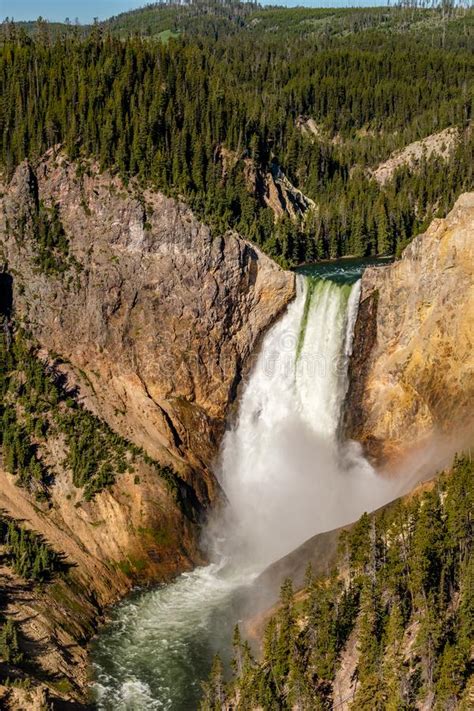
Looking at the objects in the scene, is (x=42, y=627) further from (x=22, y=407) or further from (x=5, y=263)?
(x=5, y=263)

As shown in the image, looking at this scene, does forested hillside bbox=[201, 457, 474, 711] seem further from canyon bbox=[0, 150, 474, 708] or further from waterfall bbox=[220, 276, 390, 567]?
waterfall bbox=[220, 276, 390, 567]

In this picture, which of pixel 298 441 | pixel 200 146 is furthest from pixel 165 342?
pixel 200 146

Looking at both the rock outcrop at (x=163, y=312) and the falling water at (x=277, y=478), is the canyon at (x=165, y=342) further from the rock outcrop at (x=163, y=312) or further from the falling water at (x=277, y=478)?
the falling water at (x=277, y=478)

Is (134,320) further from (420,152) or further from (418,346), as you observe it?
(420,152)

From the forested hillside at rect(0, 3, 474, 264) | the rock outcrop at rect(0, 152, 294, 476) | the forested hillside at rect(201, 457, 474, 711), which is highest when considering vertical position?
the forested hillside at rect(0, 3, 474, 264)

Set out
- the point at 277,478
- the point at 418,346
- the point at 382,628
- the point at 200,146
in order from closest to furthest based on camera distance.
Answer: the point at 382,628
the point at 418,346
the point at 277,478
the point at 200,146

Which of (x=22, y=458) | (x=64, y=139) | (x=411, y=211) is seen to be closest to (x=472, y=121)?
(x=411, y=211)

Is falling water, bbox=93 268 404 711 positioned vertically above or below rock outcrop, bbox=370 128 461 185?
below

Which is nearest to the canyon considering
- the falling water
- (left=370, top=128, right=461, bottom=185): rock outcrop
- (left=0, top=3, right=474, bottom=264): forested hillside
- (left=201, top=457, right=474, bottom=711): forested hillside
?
the falling water

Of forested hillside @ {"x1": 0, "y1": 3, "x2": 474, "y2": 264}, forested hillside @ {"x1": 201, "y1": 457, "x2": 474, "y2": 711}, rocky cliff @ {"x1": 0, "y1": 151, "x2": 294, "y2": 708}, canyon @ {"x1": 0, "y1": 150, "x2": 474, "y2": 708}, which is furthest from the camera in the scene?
forested hillside @ {"x1": 0, "y1": 3, "x2": 474, "y2": 264}
